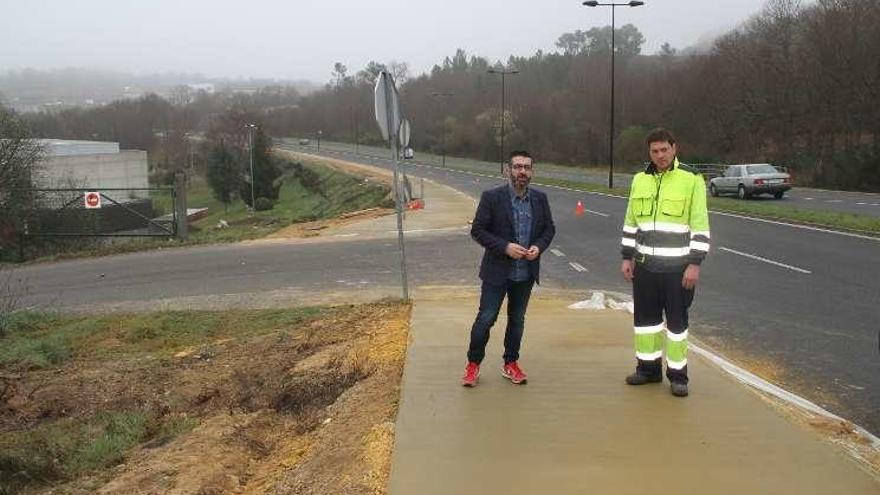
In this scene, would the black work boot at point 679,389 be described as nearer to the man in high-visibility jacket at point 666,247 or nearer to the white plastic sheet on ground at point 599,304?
the man in high-visibility jacket at point 666,247

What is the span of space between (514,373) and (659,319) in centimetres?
110

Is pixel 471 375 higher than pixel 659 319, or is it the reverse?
pixel 659 319

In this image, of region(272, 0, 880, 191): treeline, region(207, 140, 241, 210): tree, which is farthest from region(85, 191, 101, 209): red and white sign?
region(207, 140, 241, 210): tree

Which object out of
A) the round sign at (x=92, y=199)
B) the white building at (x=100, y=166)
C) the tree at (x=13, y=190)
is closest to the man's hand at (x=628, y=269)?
the round sign at (x=92, y=199)

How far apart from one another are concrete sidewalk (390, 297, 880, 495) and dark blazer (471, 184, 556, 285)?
873 millimetres

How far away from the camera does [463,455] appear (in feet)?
14.3

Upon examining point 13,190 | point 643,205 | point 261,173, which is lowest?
point 261,173

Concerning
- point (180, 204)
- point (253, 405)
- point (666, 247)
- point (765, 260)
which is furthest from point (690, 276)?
point (180, 204)

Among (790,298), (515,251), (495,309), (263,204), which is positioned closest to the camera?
(515,251)

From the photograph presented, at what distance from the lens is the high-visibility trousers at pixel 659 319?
5305 millimetres

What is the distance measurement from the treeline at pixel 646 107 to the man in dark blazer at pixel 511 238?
3.93 meters

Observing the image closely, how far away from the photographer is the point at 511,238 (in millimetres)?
5305

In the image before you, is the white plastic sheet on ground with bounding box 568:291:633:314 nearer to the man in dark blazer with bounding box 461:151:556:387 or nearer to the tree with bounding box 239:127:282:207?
the man in dark blazer with bounding box 461:151:556:387

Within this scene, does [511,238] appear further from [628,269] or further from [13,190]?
[13,190]
